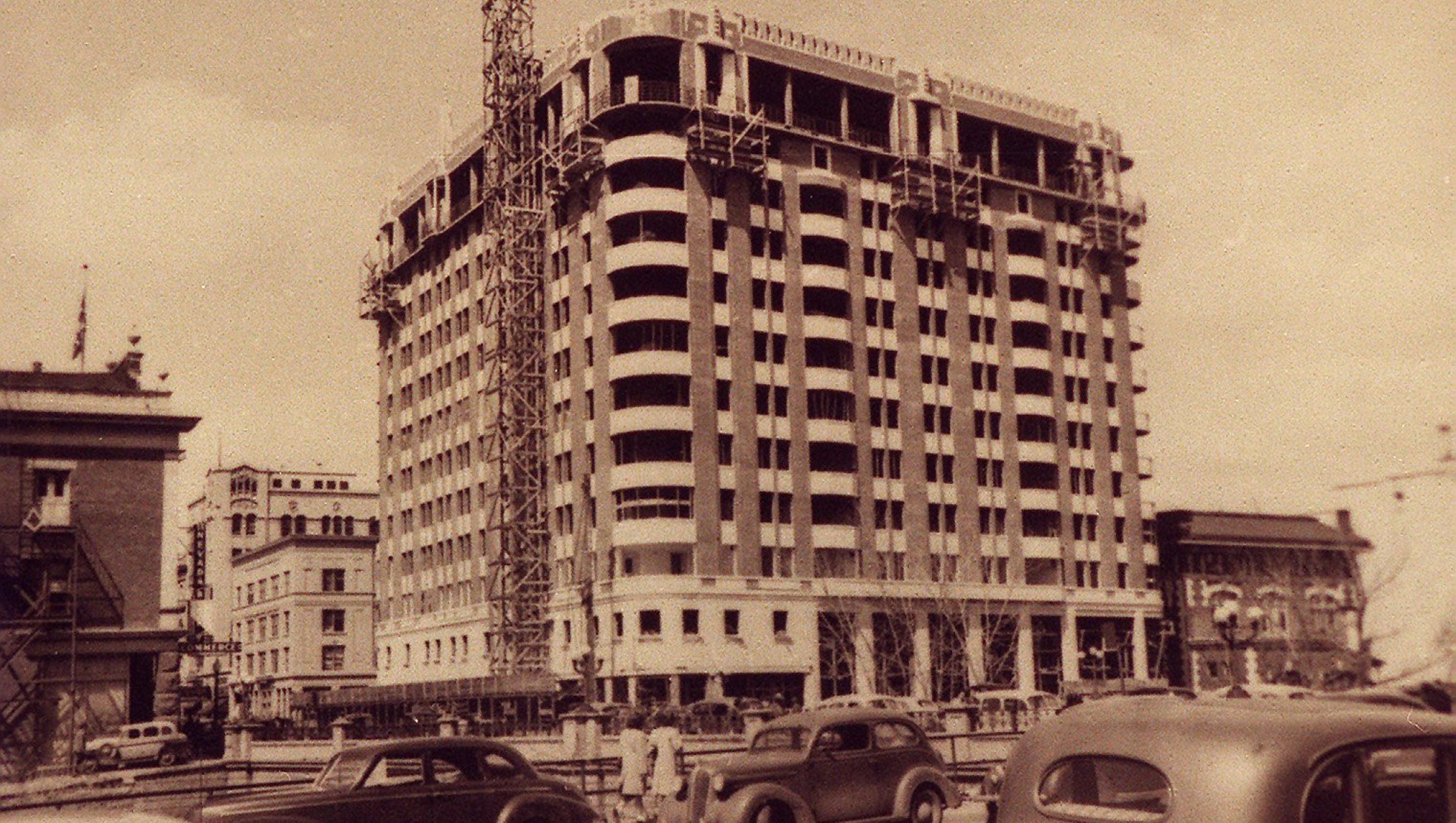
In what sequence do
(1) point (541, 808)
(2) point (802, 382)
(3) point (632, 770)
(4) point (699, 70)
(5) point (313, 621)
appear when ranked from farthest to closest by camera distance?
(5) point (313, 621) < (2) point (802, 382) < (4) point (699, 70) < (3) point (632, 770) < (1) point (541, 808)

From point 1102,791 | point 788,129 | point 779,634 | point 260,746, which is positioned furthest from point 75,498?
point 1102,791

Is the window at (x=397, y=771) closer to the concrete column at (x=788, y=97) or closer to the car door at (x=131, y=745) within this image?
the car door at (x=131, y=745)

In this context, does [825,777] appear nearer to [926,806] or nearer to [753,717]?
[926,806]

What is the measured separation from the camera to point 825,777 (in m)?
16.9

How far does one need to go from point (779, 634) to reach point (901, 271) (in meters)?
18.6

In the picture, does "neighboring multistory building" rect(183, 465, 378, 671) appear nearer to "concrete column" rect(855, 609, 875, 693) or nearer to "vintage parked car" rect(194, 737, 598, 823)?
"concrete column" rect(855, 609, 875, 693)

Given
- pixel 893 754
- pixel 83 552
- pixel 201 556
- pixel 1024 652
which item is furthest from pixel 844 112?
pixel 201 556

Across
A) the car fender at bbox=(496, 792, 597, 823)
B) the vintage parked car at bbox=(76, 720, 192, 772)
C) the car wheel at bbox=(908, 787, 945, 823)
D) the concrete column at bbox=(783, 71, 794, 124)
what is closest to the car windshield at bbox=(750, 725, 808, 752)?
the car wheel at bbox=(908, 787, 945, 823)

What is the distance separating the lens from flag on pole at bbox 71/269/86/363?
162ft

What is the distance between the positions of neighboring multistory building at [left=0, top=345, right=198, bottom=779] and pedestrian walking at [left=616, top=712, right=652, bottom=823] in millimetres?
28091

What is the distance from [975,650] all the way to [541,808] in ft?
180

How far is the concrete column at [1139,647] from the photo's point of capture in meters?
72.9

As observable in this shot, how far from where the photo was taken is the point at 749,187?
6488 cm

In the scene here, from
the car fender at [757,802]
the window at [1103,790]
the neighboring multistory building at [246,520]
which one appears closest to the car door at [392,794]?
the car fender at [757,802]
